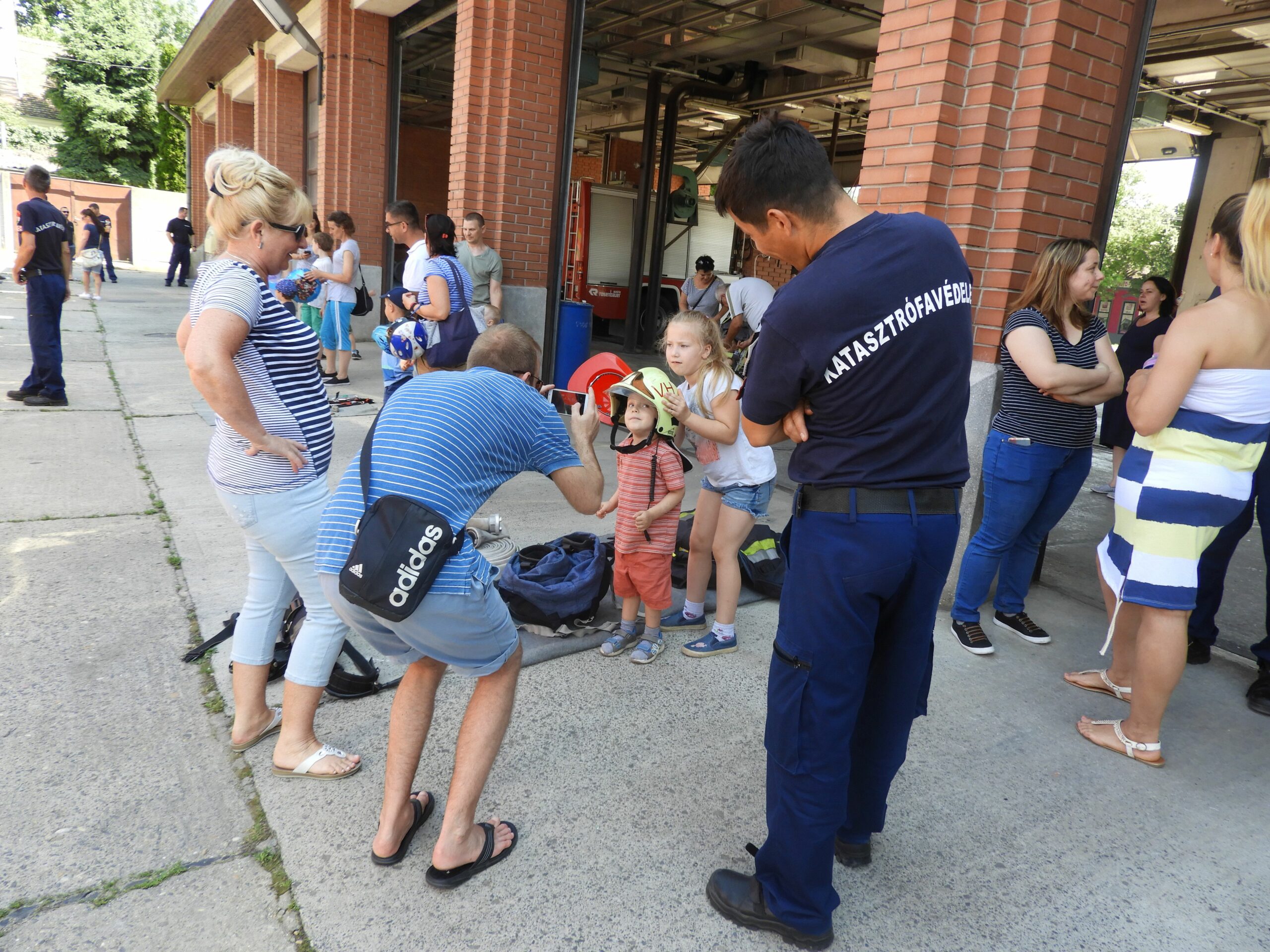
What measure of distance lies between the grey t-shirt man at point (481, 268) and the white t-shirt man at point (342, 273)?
4.77 ft

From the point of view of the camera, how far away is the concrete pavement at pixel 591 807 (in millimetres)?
2164

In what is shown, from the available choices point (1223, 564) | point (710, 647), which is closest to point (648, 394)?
point (710, 647)

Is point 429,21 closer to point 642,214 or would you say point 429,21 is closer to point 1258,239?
point 642,214

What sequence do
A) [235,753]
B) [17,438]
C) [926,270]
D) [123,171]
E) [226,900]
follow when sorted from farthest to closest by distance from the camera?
[123,171], [17,438], [235,753], [226,900], [926,270]

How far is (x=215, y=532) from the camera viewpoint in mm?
4723

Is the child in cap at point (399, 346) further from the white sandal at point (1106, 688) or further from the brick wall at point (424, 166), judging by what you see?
the brick wall at point (424, 166)

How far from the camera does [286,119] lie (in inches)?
617

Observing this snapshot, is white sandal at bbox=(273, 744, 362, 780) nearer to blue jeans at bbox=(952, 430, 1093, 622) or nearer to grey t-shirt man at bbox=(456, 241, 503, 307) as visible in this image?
blue jeans at bbox=(952, 430, 1093, 622)

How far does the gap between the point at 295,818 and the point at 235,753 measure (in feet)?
1.51

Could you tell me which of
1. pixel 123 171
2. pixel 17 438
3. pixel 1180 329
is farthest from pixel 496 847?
pixel 123 171

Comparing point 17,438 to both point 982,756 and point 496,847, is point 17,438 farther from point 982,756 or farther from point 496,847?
point 982,756

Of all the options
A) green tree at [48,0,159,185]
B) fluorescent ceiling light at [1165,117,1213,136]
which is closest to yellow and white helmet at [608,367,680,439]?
fluorescent ceiling light at [1165,117,1213,136]

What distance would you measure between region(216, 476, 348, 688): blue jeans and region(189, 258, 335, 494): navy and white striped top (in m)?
0.04

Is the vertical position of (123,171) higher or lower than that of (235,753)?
higher
